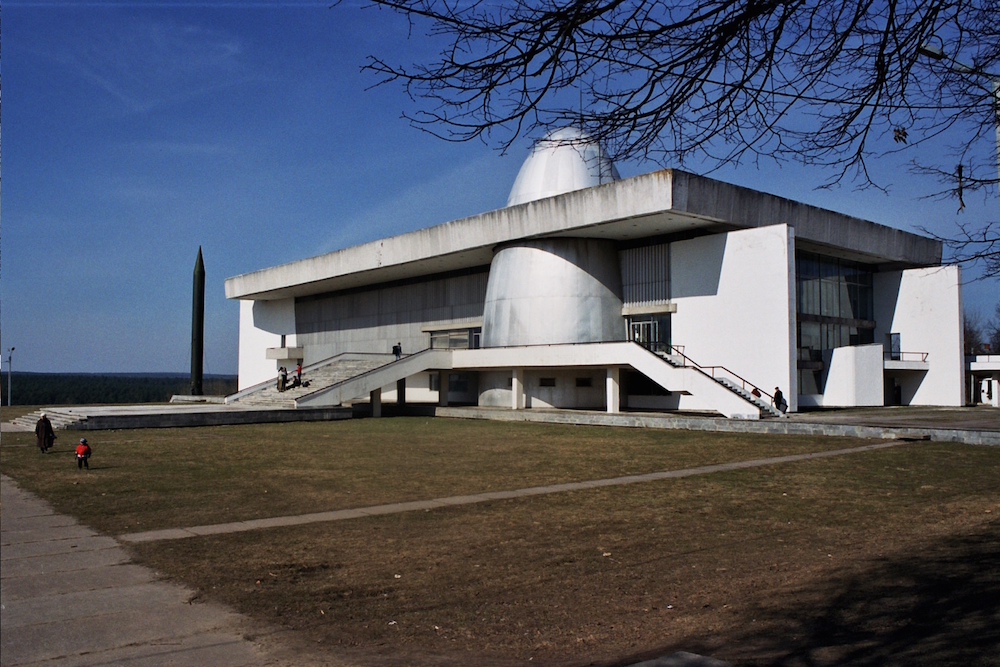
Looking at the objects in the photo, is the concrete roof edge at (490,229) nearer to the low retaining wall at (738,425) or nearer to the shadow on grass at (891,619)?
the low retaining wall at (738,425)

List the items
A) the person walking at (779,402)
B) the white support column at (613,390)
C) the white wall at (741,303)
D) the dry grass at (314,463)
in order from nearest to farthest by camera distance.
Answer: the dry grass at (314,463)
the person walking at (779,402)
the white wall at (741,303)
the white support column at (613,390)

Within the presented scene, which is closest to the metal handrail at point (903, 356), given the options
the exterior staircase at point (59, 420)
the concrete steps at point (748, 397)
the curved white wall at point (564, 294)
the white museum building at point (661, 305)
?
the white museum building at point (661, 305)

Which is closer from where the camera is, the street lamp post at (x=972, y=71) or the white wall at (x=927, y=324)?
the street lamp post at (x=972, y=71)

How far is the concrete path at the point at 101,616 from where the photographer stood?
223 inches

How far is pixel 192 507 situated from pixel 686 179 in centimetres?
2497

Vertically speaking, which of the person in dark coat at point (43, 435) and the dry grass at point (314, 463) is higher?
the person in dark coat at point (43, 435)

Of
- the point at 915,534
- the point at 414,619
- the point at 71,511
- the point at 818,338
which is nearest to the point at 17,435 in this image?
the point at 71,511

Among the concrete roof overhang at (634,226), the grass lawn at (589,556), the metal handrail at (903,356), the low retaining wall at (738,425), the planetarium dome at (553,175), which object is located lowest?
the grass lawn at (589,556)

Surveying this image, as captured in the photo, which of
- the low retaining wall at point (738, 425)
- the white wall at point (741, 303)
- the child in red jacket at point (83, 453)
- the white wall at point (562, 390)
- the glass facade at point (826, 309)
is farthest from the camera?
the white wall at point (562, 390)

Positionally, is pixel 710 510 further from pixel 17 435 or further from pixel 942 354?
pixel 942 354

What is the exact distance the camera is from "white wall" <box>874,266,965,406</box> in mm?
41375

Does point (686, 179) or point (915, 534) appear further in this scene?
point (686, 179)

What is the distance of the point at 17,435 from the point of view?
26.9m

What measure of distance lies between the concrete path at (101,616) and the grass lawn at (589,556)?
370 mm
